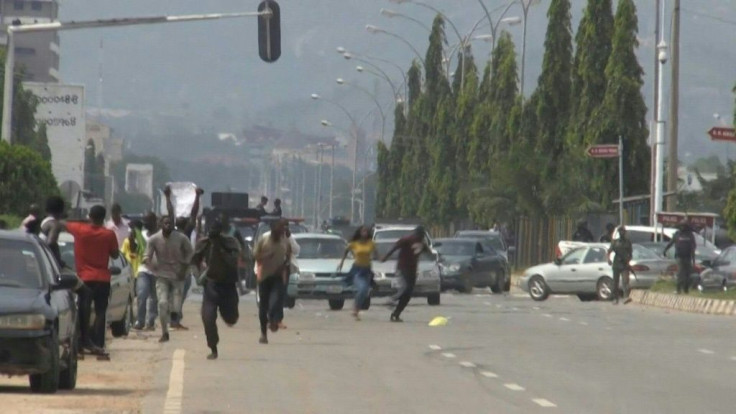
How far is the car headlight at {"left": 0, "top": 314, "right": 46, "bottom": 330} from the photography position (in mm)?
16656

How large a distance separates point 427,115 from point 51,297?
3484 inches

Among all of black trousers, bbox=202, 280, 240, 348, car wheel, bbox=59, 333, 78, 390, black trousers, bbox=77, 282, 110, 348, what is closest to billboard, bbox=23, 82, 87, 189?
black trousers, bbox=202, 280, 240, 348

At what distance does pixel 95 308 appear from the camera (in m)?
22.0

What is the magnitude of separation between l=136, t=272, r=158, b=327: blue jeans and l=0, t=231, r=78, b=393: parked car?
9.21 m

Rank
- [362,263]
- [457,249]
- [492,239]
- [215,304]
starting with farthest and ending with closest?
[492,239], [457,249], [362,263], [215,304]

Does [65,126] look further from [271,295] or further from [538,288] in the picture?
[271,295]

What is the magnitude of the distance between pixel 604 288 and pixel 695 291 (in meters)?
3.02

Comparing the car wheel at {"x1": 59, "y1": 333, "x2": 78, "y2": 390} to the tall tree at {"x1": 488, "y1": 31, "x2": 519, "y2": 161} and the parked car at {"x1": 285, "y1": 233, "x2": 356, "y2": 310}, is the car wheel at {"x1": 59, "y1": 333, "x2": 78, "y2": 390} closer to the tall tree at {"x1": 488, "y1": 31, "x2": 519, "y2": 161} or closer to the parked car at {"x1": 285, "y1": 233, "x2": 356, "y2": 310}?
the parked car at {"x1": 285, "y1": 233, "x2": 356, "y2": 310}

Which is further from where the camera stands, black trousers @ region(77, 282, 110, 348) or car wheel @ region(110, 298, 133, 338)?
car wheel @ region(110, 298, 133, 338)

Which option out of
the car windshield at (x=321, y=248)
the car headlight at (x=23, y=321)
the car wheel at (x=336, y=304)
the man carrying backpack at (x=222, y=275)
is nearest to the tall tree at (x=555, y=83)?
the car windshield at (x=321, y=248)

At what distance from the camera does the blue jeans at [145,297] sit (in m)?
28.1

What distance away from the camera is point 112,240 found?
2200cm

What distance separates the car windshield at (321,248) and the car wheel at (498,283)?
39.2 feet

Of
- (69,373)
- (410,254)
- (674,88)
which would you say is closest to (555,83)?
(674,88)
